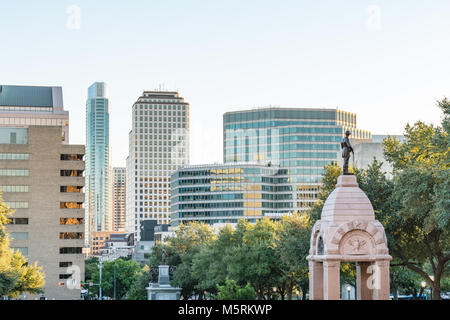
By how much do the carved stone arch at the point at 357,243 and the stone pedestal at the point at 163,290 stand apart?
56073 mm

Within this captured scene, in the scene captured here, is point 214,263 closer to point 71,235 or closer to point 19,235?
point 71,235

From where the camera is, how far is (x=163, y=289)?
311 feet

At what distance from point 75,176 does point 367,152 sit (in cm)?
6475

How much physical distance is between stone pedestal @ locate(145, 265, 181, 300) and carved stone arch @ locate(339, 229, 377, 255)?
5607cm

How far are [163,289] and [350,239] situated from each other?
59635 mm

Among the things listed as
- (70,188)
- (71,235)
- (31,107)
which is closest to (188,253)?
(71,235)

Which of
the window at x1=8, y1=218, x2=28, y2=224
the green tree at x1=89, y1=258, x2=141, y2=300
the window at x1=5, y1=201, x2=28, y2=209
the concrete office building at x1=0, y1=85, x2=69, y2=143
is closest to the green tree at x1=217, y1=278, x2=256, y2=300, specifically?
the window at x1=8, y1=218, x2=28, y2=224

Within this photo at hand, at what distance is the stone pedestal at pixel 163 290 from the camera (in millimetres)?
93938

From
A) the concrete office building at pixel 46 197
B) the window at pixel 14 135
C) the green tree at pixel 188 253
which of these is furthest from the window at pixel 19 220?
the green tree at pixel 188 253
